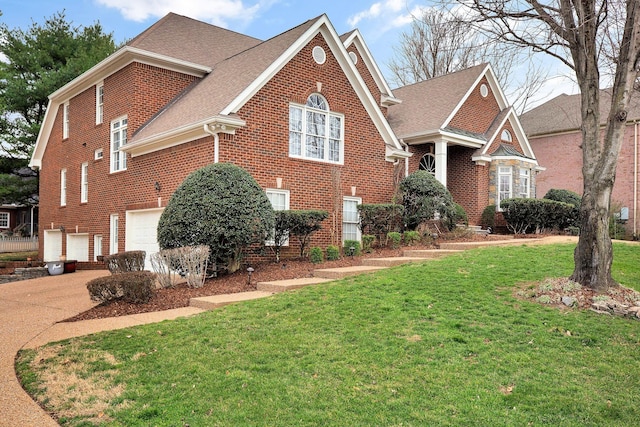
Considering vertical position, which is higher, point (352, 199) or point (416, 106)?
point (416, 106)

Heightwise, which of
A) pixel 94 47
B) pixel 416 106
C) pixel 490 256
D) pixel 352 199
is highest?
pixel 94 47

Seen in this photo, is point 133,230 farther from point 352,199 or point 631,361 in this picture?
point 631,361

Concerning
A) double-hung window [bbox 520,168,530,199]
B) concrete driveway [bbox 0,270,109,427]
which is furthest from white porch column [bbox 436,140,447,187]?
concrete driveway [bbox 0,270,109,427]

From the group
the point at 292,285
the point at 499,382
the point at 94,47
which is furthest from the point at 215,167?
the point at 94,47

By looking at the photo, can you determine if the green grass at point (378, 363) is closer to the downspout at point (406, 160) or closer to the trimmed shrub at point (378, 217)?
the trimmed shrub at point (378, 217)

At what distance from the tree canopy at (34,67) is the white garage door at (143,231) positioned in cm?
1776

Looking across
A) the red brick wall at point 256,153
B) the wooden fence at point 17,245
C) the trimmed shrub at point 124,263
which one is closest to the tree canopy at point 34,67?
the wooden fence at point 17,245

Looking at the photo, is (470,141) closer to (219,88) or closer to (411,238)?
(411,238)

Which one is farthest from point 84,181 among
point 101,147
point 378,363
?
point 378,363

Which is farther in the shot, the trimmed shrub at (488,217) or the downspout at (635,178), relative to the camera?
the downspout at (635,178)

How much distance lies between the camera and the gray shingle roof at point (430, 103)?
1964cm

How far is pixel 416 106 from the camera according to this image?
21812 millimetres

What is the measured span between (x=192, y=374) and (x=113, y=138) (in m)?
15.0

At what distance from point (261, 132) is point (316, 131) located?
2043mm
